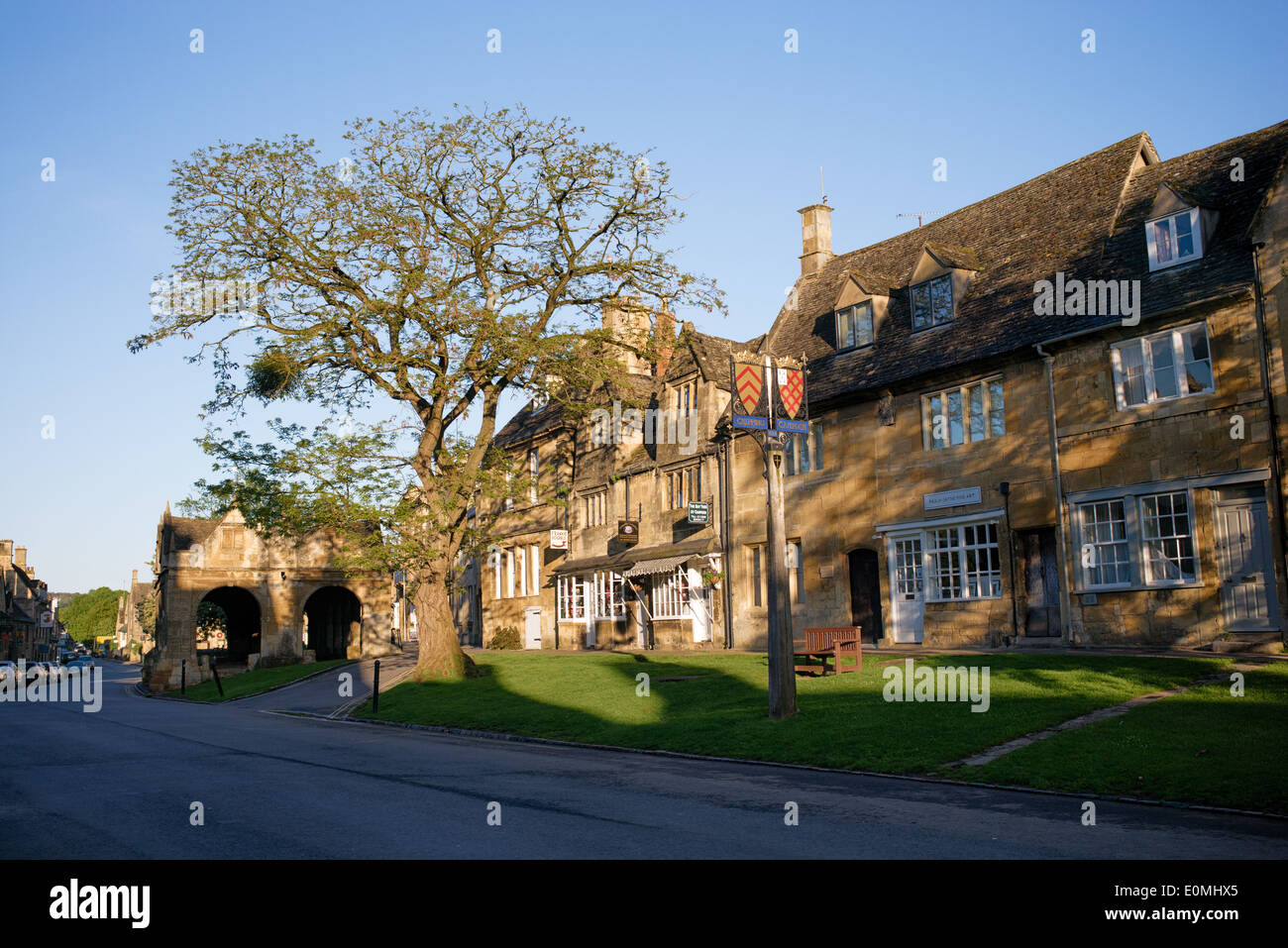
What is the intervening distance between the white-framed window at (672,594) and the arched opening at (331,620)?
977 inches

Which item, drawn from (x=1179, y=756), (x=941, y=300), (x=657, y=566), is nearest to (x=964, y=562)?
(x=941, y=300)

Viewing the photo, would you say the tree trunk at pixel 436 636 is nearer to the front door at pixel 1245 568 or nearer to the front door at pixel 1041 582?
the front door at pixel 1041 582

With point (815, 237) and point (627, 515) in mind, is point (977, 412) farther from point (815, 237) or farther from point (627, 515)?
point (627, 515)

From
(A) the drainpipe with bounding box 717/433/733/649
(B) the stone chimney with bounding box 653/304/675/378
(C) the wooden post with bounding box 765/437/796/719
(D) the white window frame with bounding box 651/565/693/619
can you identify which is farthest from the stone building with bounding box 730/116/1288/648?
(C) the wooden post with bounding box 765/437/796/719

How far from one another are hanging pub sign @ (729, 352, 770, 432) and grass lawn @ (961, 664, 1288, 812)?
6450 mm

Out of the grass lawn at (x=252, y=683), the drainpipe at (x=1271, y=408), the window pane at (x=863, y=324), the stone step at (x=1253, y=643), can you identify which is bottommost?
the grass lawn at (x=252, y=683)

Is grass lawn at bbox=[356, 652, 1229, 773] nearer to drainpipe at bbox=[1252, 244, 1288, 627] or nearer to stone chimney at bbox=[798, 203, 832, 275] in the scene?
drainpipe at bbox=[1252, 244, 1288, 627]

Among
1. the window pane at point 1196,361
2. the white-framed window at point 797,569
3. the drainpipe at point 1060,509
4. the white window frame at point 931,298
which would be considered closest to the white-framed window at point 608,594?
the white-framed window at point 797,569

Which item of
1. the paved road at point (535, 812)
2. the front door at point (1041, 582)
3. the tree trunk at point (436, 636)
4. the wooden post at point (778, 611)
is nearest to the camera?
the paved road at point (535, 812)

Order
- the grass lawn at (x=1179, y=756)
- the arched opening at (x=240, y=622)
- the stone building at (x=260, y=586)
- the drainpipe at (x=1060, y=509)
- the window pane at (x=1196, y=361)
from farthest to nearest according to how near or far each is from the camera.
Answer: the arched opening at (x=240, y=622), the stone building at (x=260, y=586), the drainpipe at (x=1060, y=509), the window pane at (x=1196, y=361), the grass lawn at (x=1179, y=756)

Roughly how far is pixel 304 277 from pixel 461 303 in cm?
438

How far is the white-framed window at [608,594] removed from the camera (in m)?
38.2
